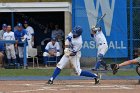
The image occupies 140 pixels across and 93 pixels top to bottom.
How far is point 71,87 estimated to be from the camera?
1545 centimetres

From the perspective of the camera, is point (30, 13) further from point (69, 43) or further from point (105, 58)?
point (69, 43)

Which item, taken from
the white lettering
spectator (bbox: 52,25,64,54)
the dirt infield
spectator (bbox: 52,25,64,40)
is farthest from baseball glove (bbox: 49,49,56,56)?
the dirt infield

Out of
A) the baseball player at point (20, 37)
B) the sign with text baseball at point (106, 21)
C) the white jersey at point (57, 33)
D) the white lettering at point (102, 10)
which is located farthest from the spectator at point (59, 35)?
the baseball player at point (20, 37)

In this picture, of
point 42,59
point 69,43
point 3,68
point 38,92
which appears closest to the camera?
point 38,92

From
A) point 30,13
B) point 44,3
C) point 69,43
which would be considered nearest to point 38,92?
point 69,43

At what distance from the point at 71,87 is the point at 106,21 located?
318 inches

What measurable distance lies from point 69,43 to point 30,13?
10369 millimetres

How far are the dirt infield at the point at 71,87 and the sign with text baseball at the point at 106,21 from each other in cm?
561

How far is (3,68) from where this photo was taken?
2258 centimetres

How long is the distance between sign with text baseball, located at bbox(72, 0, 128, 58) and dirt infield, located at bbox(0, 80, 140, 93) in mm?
5611

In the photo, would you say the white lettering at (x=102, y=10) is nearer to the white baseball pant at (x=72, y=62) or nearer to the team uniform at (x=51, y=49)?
the team uniform at (x=51, y=49)

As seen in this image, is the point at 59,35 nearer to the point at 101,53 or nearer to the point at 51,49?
the point at 51,49

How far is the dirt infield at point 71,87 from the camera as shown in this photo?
1459 centimetres

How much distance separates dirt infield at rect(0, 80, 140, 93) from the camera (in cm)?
1459
